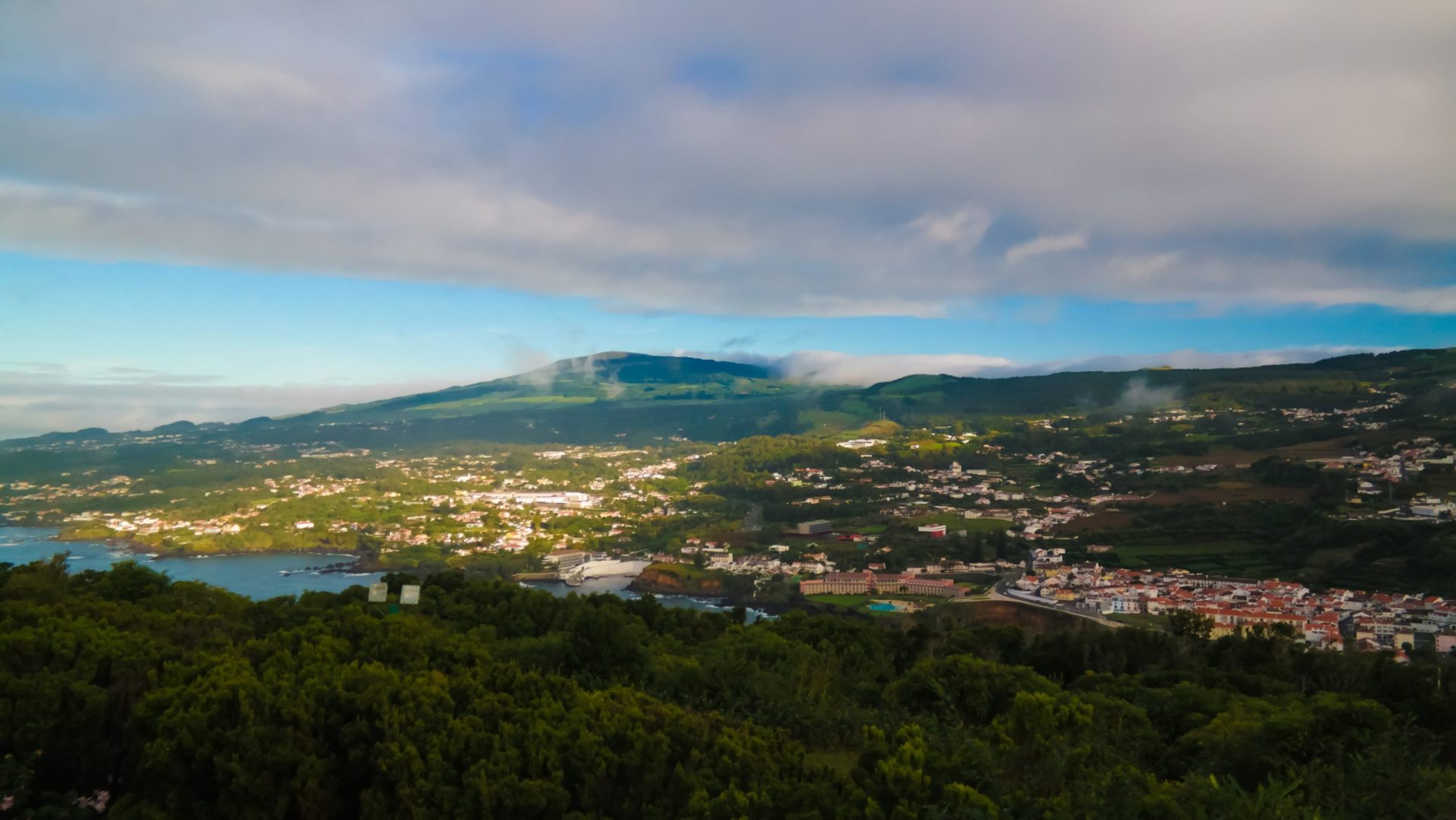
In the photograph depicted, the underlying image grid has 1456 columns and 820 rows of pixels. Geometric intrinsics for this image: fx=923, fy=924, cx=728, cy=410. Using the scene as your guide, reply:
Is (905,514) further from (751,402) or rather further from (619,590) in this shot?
(751,402)

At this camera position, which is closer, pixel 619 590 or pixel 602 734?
pixel 602 734

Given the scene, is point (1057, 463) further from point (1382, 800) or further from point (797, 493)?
point (1382, 800)

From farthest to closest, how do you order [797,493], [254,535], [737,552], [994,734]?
[797,493] < [254,535] < [737,552] < [994,734]

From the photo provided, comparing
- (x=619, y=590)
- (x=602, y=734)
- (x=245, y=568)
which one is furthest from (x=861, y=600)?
(x=245, y=568)

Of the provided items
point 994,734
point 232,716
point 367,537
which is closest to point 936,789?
point 994,734

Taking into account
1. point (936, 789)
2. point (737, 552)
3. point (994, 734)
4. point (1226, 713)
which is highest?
point (936, 789)

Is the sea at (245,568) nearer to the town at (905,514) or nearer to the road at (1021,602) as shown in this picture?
the town at (905,514)

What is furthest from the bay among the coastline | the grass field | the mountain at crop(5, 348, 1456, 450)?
the mountain at crop(5, 348, 1456, 450)
